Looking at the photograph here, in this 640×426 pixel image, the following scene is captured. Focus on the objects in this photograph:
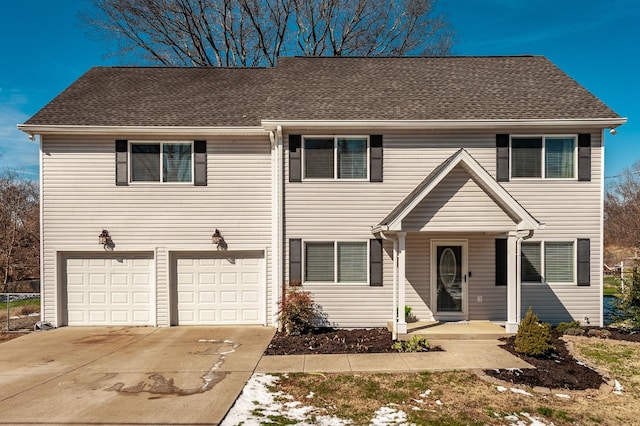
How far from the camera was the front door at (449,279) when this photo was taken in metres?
9.97

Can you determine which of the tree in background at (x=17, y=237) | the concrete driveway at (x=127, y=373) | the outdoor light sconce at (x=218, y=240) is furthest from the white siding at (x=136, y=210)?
the tree in background at (x=17, y=237)

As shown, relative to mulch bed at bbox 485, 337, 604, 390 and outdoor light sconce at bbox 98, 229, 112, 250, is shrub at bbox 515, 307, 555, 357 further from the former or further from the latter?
outdoor light sconce at bbox 98, 229, 112, 250

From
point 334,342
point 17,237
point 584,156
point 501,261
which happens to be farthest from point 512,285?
point 17,237

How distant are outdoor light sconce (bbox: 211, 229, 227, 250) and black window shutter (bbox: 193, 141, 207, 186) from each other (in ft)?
4.60

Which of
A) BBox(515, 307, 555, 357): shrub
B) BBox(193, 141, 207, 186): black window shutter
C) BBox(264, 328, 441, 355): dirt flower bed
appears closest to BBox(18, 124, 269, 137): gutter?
BBox(193, 141, 207, 186): black window shutter

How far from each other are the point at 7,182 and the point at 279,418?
22.9 metres

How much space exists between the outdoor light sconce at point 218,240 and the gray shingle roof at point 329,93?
299 centimetres

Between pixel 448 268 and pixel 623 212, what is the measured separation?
34320mm

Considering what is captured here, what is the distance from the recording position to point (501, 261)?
10.0 meters

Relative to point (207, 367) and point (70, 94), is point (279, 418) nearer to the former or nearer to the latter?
point (207, 367)

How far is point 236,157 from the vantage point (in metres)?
10.6

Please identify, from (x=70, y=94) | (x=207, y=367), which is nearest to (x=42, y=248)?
(x=70, y=94)

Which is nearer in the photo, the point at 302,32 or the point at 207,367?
the point at 207,367

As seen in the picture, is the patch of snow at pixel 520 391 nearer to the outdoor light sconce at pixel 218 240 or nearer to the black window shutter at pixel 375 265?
the black window shutter at pixel 375 265
